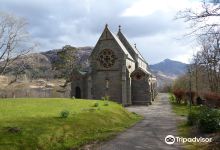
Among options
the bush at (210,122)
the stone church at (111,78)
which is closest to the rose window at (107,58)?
the stone church at (111,78)

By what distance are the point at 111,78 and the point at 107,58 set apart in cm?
357

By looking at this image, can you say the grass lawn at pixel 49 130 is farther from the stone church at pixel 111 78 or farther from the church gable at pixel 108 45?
the church gable at pixel 108 45

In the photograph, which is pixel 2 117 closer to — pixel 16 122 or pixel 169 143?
pixel 16 122

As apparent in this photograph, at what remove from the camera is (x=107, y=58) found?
192 feet

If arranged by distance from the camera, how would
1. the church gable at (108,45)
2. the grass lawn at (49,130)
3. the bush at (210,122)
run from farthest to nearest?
the church gable at (108,45) < the bush at (210,122) < the grass lawn at (49,130)

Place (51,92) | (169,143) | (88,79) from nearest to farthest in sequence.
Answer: (169,143) → (88,79) → (51,92)

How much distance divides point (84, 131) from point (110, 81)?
36984 millimetres

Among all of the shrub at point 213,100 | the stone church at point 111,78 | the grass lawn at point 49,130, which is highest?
the stone church at point 111,78

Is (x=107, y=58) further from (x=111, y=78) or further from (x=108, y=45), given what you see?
(x=111, y=78)

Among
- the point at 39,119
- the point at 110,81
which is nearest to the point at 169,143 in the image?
the point at 39,119

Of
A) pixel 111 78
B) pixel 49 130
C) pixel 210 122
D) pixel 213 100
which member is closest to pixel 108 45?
pixel 111 78

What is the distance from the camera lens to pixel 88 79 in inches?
2290

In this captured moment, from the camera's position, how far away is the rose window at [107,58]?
5826 cm

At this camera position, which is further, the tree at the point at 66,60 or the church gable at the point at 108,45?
the tree at the point at 66,60
